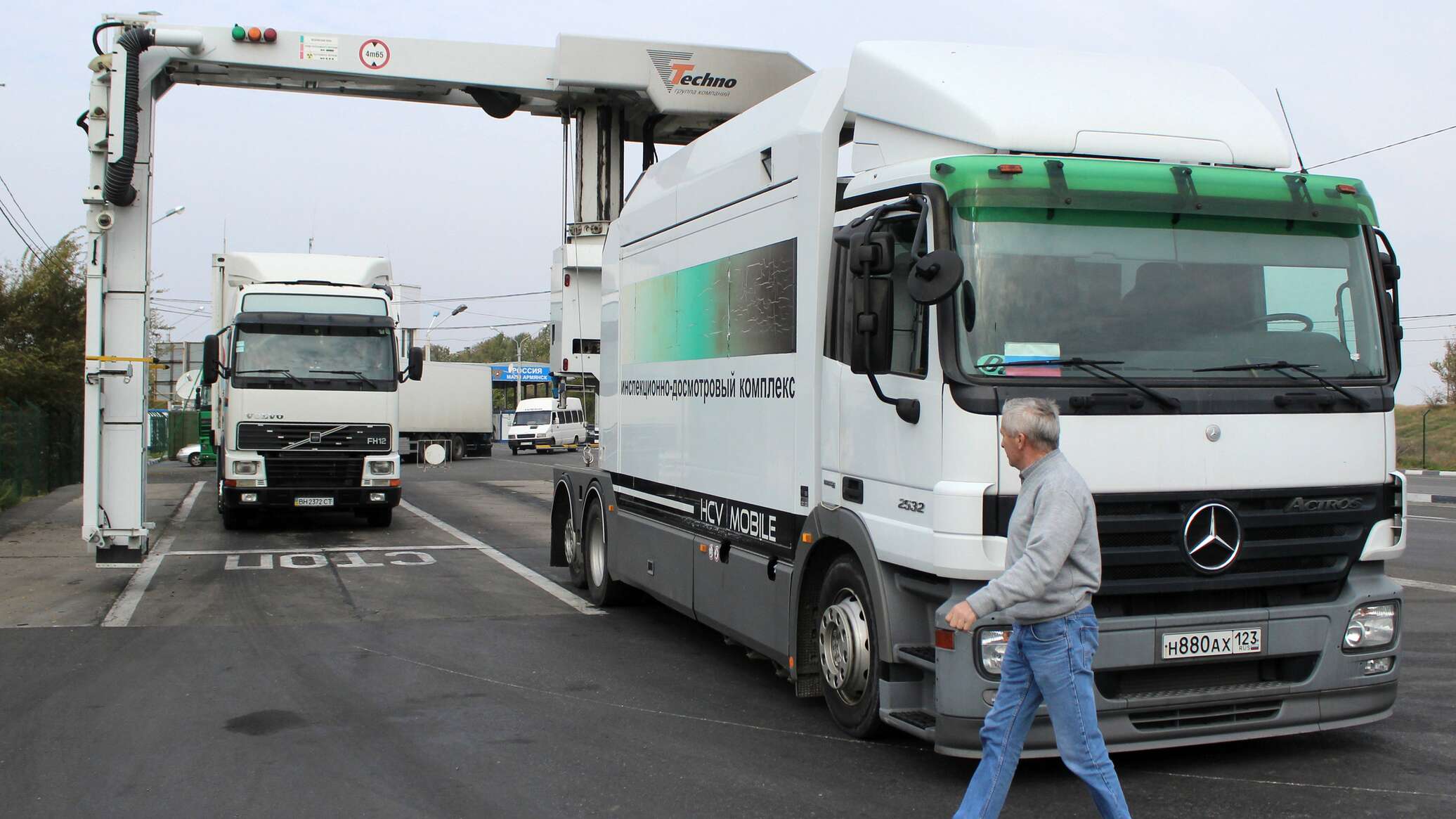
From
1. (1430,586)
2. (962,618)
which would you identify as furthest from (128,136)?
(1430,586)

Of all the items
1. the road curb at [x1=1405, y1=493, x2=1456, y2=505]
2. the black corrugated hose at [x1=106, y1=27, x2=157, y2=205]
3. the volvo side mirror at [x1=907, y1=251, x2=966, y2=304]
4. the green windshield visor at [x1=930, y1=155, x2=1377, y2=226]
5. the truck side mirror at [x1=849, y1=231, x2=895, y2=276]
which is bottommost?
the road curb at [x1=1405, y1=493, x2=1456, y2=505]

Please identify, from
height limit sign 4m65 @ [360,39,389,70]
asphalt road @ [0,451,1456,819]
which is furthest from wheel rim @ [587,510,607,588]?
height limit sign 4m65 @ [360,39,389,70]

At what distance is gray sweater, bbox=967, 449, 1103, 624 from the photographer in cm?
441

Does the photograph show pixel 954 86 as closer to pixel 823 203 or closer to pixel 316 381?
pixel 823 203

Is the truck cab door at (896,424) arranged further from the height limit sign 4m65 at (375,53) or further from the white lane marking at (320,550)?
the white lane marking at (320,550)

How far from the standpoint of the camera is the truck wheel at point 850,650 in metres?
6.22

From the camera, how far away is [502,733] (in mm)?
6828

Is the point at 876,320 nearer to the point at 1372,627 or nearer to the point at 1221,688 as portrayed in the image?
the point at 1221,688

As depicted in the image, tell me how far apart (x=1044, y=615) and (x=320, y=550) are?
1290 cm

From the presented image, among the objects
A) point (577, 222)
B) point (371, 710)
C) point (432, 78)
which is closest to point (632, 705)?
point (371, 710)

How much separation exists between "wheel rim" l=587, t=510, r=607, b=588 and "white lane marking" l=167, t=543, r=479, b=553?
4941mm

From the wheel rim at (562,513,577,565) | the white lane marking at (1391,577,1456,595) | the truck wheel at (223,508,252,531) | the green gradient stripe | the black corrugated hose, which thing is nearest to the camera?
the green gradient stripe

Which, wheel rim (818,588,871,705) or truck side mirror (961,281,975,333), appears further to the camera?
wheel rim (818,588,871,705)

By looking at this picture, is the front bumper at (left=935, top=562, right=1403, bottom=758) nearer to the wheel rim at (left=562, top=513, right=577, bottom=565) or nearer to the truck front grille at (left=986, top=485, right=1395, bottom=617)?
the truck front grille at (left=986, top=485, right=1395, bottom=617)
